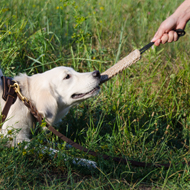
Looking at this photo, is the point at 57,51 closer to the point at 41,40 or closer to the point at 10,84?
the point at 41,40

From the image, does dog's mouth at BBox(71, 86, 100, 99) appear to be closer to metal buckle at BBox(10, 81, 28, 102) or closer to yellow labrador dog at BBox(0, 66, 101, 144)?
yellow labrador dog at BBox(0, 66, 101, 144)

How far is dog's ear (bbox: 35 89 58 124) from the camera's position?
8.95 ft

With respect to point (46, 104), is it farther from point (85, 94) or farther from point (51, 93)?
point (85, 94)

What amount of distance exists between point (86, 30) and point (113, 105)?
1.57 metres

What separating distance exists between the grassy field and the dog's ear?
240 millimetres

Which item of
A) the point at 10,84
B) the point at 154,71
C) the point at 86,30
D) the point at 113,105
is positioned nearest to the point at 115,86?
the point at 113,105

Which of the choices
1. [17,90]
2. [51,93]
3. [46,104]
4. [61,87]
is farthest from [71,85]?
[17,90]

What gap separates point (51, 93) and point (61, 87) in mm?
132

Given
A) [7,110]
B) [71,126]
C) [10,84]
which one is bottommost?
[71,126]

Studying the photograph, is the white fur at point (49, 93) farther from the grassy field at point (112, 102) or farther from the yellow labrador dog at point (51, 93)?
the grassy field at point (112, 102)

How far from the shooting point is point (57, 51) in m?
4.46

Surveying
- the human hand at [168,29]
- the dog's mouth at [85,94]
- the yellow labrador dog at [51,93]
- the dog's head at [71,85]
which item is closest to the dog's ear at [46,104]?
the yellow labrador dog at [51,93]

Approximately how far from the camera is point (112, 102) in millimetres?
3633

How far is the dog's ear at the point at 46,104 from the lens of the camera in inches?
107
